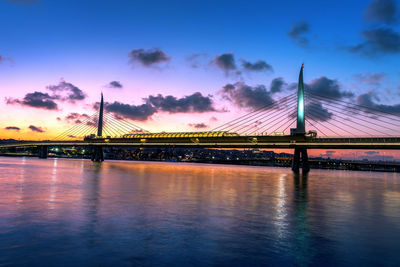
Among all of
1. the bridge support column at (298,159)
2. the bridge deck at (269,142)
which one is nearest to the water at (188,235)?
the bridge deck at (269,142)

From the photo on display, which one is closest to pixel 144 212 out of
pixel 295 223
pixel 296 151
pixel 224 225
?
pixel 224 225

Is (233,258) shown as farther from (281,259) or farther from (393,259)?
(393,259)

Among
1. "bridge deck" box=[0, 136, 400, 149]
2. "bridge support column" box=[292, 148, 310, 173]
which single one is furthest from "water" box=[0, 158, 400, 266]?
"bridge support column" box=[292, 148, 310, 173]

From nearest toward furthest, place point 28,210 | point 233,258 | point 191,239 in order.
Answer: point 233,258
point 191,239
point 28,210

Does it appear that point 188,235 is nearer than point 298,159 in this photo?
Yes

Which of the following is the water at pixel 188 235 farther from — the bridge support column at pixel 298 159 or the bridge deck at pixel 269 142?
the bridge support column at pixel 298 159

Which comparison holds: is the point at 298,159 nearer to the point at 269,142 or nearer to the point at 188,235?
the point at 269,142

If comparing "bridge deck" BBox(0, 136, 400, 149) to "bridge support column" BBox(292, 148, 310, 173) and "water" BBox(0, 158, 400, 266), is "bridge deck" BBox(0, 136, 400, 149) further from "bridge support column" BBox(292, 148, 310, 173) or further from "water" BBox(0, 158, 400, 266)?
"water" BBox(0, 158, 400, 266)

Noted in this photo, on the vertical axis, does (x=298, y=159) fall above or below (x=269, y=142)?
below

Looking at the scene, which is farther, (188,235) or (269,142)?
(269,142)

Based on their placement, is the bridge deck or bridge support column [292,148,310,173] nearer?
the bridge deck

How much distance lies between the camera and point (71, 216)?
53.9ft

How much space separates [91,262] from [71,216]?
7795 mm

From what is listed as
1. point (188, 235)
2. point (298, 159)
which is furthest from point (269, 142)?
point (188, 235)
